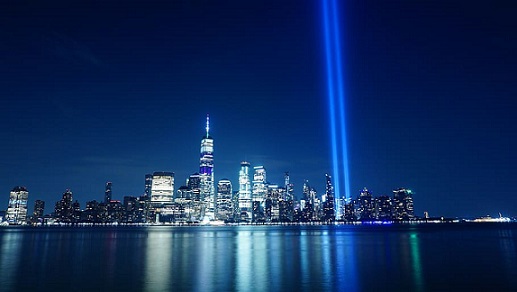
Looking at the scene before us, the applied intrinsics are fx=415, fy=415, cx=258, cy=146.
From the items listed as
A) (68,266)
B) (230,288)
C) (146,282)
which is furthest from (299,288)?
(68,266)

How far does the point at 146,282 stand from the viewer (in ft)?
110

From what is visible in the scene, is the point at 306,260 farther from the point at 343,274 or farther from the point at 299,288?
the point at 299,288

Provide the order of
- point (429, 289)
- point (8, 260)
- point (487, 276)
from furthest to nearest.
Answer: point (8, 260) → point (487, 276) → point (429, 289)

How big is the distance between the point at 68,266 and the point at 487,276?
1622 inches

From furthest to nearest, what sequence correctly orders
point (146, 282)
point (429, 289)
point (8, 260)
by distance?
point (8, 260) < point (146, 282) < point (429, 289)

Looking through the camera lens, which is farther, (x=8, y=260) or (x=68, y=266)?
(x=8, y=260)

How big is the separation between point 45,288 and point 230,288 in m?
13.8

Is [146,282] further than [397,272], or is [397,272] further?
[397,272]

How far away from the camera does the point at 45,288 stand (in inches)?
1220

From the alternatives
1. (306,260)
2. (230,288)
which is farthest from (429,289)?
(306,260)

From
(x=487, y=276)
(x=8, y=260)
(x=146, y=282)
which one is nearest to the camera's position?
(x=146, y=282)

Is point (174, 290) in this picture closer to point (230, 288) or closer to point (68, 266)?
point (230, 288)

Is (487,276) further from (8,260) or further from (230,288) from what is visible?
(8,260)

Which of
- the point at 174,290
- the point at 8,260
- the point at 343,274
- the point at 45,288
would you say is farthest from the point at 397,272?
the point at 8,260
